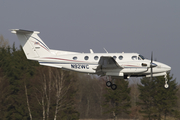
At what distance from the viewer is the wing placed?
62.3 feet

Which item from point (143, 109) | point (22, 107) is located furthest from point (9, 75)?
point (143, 109)

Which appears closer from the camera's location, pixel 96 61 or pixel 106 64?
pixel 106 64

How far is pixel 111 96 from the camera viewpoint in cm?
4475

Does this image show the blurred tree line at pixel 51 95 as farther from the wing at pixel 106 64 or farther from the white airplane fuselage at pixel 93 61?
the wing at pixel 106 64

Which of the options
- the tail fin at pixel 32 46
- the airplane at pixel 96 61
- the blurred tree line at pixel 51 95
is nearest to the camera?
the airplane at pixel 96 61

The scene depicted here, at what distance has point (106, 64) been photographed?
19719 mm

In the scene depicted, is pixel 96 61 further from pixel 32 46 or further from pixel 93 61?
pixel 32 46

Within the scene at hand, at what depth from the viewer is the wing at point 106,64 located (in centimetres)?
1899

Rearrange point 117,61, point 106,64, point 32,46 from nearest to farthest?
point 106,64 < point 117,61 < point 32,46

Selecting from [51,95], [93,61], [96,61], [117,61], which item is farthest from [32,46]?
[51,95]

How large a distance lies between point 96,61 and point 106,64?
83 cm

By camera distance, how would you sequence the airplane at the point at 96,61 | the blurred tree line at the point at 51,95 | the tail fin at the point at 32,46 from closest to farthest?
the airplane at the point at 96,61 → the tail fin at the point at 32,46 → the blurred tree line at the point at 51,95

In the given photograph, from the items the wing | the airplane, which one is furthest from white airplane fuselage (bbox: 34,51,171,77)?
the wing

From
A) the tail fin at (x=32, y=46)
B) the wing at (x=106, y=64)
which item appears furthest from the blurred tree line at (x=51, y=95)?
the wing at (x=106, y=64)
